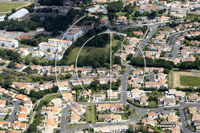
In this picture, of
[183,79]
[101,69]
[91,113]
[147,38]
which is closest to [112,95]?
[91,113]

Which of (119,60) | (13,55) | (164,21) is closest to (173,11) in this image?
(164,21)

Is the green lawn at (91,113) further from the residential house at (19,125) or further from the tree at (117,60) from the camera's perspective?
the tree at (117,60)

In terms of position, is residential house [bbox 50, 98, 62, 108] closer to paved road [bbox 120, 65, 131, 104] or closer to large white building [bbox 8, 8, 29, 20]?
paved road [bbox 120, 65, 131, 104]

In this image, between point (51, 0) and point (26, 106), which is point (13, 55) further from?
point (51, 0)

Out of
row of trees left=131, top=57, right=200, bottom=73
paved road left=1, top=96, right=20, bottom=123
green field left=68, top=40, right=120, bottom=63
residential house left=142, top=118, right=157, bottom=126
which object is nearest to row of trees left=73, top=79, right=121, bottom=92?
row of trees left=131, top=57, right=200, bottom=73

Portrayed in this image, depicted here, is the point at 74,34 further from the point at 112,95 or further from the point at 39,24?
the point at 112,95

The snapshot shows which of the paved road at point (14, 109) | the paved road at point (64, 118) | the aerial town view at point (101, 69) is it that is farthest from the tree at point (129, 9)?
the paved road at point (14, 109)
